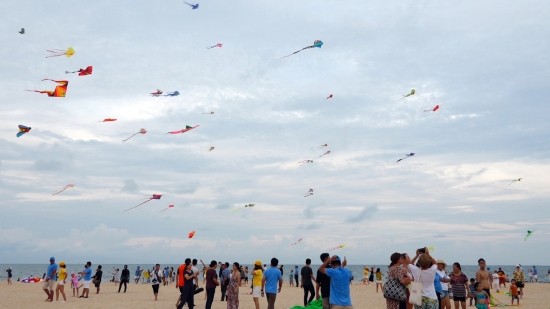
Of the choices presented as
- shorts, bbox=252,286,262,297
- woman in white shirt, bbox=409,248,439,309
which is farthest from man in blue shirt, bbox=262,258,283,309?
woman in white shirt, bbox=409,248,439,309

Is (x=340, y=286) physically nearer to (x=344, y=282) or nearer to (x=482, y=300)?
(x=344, y=282)

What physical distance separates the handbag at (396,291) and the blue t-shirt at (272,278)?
13.9ft

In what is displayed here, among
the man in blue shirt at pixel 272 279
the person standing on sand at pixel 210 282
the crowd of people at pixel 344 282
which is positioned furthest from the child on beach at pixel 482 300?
the person standing on sand at pixel 210 282

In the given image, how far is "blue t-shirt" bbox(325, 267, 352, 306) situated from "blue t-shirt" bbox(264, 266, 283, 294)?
13.1 feet

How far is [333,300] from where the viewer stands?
8742 mm

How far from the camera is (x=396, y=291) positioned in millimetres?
8734

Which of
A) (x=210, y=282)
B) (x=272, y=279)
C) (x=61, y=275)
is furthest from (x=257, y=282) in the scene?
(x=61, y=275)

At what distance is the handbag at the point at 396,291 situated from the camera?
8727 mm

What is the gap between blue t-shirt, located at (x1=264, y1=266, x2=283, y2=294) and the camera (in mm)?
12570

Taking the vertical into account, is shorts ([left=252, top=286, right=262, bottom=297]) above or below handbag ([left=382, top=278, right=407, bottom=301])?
below

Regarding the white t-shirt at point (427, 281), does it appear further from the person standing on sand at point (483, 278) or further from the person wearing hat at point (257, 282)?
the person wearing hat at point (257, 282)

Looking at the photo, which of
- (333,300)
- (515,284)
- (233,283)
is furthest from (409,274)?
(515,284)

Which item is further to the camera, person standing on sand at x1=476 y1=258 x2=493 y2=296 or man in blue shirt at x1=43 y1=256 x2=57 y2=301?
man in blue shirt at x1=43 y1=256 x2=57 y2=301

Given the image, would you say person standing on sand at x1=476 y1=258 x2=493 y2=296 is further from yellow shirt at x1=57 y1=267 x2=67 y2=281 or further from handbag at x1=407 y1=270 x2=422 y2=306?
yellow shirt at x1=57 y1=267 x2=67 y2=281
